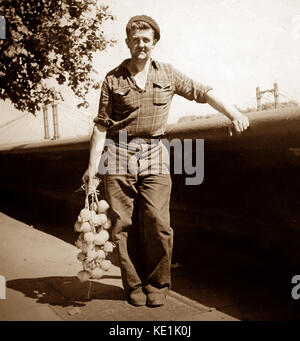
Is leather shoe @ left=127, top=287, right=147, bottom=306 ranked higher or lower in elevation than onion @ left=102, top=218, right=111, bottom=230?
lower

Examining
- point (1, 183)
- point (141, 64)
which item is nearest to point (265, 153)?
point (141, 64)

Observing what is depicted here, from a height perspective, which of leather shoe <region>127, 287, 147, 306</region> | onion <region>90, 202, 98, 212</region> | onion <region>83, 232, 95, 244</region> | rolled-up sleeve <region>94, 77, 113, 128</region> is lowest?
leather shoe <region>127, 287, 147, 306</region>

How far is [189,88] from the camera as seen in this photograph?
3.01 metres

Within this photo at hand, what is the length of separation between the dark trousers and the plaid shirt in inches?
13.1

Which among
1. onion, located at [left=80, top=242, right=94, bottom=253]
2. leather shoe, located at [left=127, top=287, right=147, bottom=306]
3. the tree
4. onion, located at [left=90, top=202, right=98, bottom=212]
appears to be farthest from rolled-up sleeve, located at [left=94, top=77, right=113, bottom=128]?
the tree

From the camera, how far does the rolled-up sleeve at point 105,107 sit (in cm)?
297

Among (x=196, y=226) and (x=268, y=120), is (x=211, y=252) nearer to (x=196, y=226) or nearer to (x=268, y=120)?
(x=196, y=226)

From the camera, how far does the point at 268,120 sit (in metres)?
2.67

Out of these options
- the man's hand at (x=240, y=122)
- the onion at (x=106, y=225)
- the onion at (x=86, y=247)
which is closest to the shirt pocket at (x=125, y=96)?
the man's hand at (x=240, y=122)

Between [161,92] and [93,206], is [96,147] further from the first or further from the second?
[161,92]

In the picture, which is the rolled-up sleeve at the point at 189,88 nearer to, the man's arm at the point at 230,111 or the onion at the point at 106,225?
the man's arm at the point at 230,111

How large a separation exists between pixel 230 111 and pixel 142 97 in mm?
568

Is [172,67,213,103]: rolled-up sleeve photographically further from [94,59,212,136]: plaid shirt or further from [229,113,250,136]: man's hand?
[229,113,250,136]: man's hand

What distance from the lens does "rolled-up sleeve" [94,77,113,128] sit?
297 centimetres
